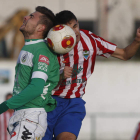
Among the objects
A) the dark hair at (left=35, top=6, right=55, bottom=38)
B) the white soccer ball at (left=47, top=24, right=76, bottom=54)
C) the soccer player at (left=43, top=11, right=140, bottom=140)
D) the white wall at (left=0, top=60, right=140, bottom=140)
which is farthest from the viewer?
the white wall at (left=0, top=60, right=140, bottom=140)

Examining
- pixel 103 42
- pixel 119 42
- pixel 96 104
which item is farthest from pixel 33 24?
pixel 119 42

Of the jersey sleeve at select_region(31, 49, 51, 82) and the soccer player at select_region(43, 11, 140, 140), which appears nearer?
the jersey sleeve at select_region(31, 49, 51, 82)

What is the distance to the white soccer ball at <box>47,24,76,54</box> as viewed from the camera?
4.25 metres

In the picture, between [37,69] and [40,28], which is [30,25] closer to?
[40,28]

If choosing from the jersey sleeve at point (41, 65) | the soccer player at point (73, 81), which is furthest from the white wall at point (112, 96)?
the jersey sleeve at point (41, 65)

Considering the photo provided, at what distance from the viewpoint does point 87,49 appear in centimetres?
482

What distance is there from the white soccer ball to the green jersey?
0.12 metres

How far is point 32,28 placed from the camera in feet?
14.4

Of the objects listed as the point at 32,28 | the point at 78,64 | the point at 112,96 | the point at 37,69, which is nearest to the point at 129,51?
the point at 78,64

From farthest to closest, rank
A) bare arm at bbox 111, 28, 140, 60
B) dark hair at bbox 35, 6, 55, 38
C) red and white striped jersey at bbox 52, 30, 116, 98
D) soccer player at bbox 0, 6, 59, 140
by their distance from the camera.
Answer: bare arm at bbox 111, 28, 140, 60 → red and white striped jersey at bbox 52, 30, 116, 98 → dark hair at bbox 35, 6, 55, 38 → soccer player at bbox 0, 6, 59, 140

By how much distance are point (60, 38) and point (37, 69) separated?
1.66 feet

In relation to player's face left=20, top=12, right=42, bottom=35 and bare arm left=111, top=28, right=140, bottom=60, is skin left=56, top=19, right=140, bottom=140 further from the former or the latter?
player's face left=20, top=12, right=42, bottom=35

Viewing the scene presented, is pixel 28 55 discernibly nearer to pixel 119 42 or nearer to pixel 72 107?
pixel 72 107

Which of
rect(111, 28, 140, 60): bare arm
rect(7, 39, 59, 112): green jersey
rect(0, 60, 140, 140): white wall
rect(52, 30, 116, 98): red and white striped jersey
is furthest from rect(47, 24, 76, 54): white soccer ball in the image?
rect(0, 60, 140, 140): white wall
